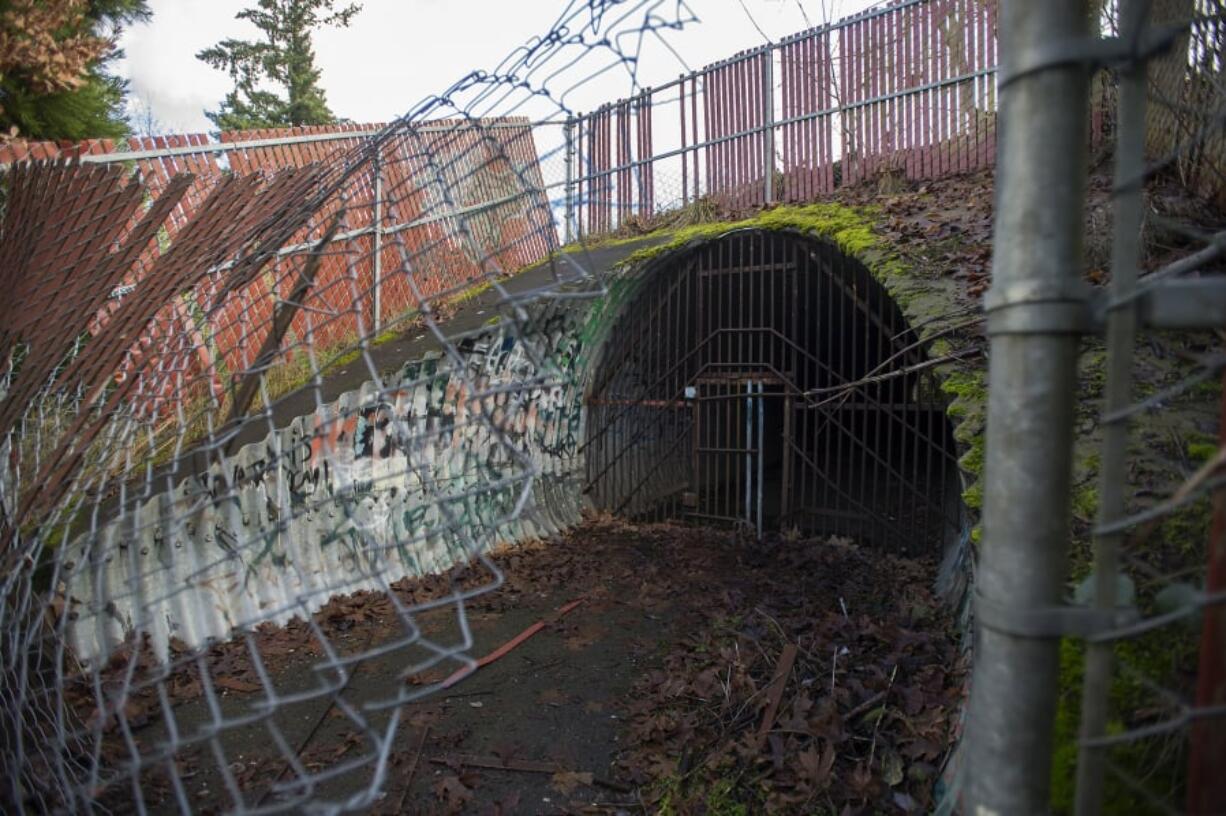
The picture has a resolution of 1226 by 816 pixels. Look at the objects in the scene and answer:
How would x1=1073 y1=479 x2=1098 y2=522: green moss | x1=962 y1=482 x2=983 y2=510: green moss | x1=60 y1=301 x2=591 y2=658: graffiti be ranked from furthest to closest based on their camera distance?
x1=60 y1=301 x2=591 y2=658: graffiti < x1=962 y1=482 x2=983 y2=510: green moss < x1=1073 y1=479 x2=1098 y2=522: green moss

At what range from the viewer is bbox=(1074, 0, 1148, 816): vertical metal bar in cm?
85

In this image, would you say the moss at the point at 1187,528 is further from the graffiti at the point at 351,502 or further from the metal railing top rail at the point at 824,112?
the metal railing top rail at the point at 824,112

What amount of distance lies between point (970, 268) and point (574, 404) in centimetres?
459

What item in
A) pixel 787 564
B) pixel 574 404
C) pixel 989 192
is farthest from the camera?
pixel 574 404

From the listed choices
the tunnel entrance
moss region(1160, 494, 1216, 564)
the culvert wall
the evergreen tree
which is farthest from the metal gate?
the evergreen tree

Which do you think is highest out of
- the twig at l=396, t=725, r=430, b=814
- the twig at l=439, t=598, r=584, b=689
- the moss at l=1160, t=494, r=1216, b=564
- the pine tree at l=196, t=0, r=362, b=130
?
the pine tree at l=196, t=0, r=362, b=130

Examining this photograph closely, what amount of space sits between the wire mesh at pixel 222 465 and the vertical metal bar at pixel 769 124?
4.69 meters

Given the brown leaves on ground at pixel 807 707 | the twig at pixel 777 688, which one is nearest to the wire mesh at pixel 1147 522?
the brown leaves on ground at pixel 807 707

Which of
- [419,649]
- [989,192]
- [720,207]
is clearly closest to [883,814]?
[419,649]

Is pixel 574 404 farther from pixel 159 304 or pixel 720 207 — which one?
pixel 159 304

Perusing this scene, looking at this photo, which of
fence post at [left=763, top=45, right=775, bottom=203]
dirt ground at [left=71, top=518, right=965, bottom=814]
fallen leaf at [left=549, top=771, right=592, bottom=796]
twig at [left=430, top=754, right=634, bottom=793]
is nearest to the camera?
dirt ground at [left=71, top=518, right=965, bottom=814]

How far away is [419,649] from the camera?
5.08 meters

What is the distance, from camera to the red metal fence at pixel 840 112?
300 inches

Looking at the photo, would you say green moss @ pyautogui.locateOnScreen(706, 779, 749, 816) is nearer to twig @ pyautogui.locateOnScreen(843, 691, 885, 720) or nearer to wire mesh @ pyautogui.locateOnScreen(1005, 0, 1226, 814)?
twig @ pyautogui.locateOnScreen(843, 691, 885, 720)
